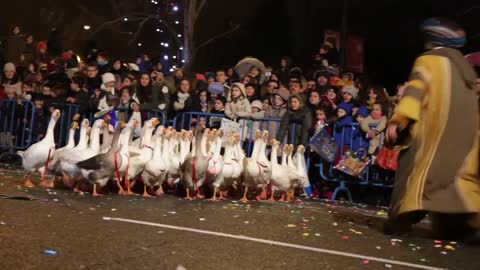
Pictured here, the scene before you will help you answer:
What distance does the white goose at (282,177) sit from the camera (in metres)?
8.66

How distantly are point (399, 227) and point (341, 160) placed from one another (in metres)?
3.41

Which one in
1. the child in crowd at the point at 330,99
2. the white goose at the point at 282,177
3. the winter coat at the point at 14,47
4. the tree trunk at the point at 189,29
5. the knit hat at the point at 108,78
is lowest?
the white goose at the point at 282,177

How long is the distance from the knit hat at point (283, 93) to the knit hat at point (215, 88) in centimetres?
111

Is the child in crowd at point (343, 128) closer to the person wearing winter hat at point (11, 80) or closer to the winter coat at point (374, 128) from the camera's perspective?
the winter coat at point (374, 128)

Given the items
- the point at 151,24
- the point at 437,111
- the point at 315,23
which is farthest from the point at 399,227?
the point at 151,24

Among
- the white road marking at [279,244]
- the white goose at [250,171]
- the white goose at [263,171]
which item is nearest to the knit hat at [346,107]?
the white goose at [263,171]

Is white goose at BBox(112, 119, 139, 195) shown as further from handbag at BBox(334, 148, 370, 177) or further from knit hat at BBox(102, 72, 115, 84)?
knit hat at BBox(102, 72, 115, 84)

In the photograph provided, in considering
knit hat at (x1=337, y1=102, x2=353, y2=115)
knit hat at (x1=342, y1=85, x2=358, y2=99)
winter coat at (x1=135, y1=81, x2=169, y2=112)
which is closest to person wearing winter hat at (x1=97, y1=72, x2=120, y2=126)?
winter coat at (x1=135, y1=81, x2=169, y2=112)

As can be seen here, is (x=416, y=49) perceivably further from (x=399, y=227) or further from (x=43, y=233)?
(x=43, y=233)

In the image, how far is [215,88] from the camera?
38.3 ft

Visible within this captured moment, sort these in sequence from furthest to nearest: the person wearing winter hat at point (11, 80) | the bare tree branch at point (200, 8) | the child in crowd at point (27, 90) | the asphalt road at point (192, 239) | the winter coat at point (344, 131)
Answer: the bare tree branch at point (200, 8) → the person wearing winter hat at point (11, 80) → the child in crowd at point (27, 90) → the winter coat at point (344, 131) → the asphalt road at point (192, 239)

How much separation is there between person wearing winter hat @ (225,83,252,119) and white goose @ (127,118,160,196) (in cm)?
253

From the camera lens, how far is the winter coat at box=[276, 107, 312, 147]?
10.2 meters

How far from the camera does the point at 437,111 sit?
219 inches
